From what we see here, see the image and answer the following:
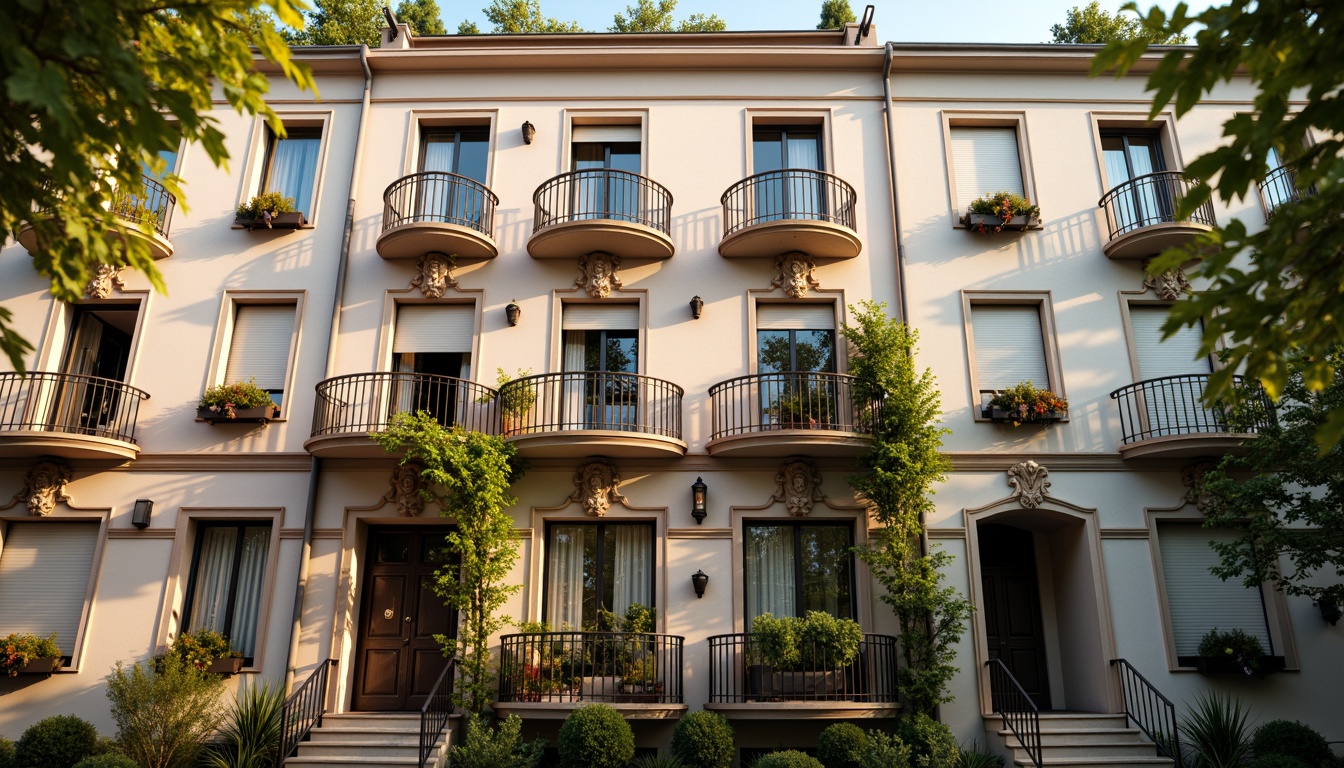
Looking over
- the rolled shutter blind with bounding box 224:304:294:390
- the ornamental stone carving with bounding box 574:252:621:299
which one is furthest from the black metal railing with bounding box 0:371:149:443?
the ornamental stone carving with bounding box 574:252:621:299

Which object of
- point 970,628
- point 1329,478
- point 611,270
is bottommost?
point 970,628

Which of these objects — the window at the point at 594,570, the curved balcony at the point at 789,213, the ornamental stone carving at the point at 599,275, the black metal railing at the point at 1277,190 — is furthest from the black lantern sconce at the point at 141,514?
the black metal railing at the point at 1277,190

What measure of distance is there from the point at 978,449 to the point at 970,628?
2.48 m

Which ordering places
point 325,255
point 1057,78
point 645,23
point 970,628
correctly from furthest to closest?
1. point 645,23
2. point 1057,78
3. point 325,255
4. point 970,628

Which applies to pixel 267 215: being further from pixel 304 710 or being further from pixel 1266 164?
pixel 1266 164

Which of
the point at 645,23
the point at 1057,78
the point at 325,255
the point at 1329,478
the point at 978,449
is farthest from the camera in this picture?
the point at 645,23

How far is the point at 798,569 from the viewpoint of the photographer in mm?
12273

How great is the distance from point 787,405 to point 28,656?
34.5 feet

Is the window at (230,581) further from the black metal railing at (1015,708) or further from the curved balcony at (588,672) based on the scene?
the black metal railing at (1015,708)

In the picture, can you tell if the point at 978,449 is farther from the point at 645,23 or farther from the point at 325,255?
the point at 645,23

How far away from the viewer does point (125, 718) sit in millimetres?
10609

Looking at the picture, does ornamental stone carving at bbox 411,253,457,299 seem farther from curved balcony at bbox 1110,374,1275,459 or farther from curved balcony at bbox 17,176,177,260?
curved balcony at bbox 1110,374,1275,459

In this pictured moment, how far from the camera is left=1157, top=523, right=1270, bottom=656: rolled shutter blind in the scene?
12.0 m

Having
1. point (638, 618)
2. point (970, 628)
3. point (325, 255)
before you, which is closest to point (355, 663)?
point (638, 618)
